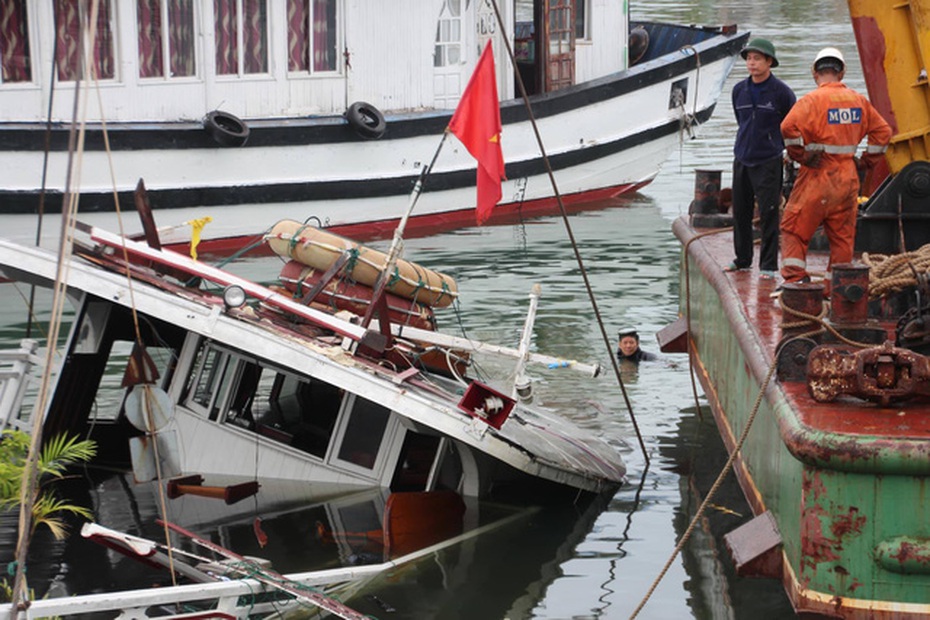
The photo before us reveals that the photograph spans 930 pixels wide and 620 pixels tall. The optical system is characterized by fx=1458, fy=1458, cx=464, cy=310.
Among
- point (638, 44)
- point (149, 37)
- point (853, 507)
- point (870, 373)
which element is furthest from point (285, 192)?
point (853, 507)

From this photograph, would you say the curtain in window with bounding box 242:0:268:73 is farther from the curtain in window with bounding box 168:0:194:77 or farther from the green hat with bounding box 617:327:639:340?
the green hat with bounding box 617:327:639:340

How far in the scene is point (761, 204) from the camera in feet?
29.0

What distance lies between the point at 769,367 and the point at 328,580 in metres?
2.23

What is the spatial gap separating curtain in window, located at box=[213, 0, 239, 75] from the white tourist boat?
0.02 m

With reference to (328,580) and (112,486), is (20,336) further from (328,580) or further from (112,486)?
(328,580)

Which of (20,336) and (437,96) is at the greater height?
(437,96)

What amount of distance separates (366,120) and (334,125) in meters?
0.39

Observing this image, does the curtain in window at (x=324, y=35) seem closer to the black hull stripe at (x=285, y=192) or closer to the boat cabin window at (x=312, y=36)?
Answer: the boat cabin window at (x=312, y=36)

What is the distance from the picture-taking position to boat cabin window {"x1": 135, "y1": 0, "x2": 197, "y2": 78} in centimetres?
1551

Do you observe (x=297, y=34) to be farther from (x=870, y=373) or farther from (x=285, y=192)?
(x=870, y=373)

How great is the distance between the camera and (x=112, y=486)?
8.84 metres

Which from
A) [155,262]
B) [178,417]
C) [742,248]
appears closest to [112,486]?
[178,417]

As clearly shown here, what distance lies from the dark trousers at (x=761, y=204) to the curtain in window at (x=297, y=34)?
861 centimetres

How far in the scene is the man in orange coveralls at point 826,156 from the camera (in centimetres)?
782
